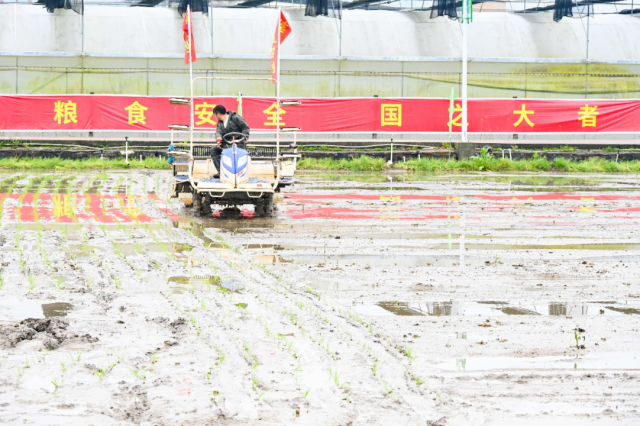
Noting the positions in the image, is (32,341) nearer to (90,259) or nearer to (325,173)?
(90,259)

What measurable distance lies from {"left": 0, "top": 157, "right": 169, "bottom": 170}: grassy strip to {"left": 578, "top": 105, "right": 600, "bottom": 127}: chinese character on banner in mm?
14319

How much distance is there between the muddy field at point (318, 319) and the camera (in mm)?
5707

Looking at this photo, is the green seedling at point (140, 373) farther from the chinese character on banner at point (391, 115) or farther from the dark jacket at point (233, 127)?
the chinese character on banner at point (391, 115)

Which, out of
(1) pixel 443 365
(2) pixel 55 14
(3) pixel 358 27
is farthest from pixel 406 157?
(1) pixel 443 365

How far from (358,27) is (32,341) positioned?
29.9m

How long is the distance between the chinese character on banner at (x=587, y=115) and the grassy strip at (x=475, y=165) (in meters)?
3.82

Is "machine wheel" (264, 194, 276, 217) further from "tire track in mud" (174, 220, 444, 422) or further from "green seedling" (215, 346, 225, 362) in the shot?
"green seedling" (215, 346, 225, 362)

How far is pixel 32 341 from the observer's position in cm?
695

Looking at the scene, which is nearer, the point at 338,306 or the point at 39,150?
the point at 338,306

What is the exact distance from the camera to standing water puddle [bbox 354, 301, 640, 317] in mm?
8375

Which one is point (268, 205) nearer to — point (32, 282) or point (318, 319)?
point (32, 282)

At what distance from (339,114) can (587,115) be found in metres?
8.59

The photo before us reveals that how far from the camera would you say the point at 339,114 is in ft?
105

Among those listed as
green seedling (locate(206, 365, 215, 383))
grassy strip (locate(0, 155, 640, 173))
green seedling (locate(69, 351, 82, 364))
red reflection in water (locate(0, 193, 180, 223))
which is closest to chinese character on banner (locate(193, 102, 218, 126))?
grassy strip (locate(0, 155, 640, 173))
